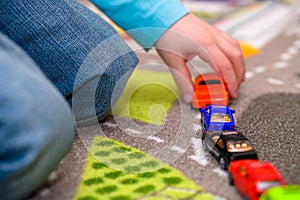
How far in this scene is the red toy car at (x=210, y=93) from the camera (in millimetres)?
705

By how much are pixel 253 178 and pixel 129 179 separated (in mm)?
137

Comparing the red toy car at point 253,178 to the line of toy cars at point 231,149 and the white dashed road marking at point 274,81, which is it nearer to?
the line of toy cars at point 231,149

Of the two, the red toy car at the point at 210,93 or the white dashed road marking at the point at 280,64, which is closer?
the red toy car at the point at 210,93

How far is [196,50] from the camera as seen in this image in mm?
717

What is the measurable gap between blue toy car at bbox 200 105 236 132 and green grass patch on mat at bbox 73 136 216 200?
9cm

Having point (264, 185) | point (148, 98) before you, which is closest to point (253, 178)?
point (264, 185)

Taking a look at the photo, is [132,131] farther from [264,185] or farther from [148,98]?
[264,185]

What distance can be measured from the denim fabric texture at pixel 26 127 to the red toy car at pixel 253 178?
0.60ft

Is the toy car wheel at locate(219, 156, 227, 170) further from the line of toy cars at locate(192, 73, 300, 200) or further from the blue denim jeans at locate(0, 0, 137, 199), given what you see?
the blue denim jeans at locate(0, 0, 137, 199)

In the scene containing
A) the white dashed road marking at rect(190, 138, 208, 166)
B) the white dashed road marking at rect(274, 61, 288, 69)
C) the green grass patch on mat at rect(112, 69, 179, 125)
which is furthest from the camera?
the white dashed road marking at rect(274, 61, 288, 69)

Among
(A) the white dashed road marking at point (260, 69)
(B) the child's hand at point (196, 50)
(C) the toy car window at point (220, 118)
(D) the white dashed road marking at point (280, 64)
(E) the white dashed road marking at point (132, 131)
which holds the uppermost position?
(B) the child's hand at point (196, 50)

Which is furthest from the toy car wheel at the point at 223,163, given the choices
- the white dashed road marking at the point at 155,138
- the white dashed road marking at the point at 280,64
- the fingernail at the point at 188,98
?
the white dashed road marking at the point at 280,64

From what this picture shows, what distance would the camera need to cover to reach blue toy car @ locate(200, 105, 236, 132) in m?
0.59

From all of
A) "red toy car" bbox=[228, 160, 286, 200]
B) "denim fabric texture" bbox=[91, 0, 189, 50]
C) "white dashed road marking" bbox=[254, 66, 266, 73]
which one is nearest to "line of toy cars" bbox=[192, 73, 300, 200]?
"red toy car" bbox=[228, 160, 286, 200]
